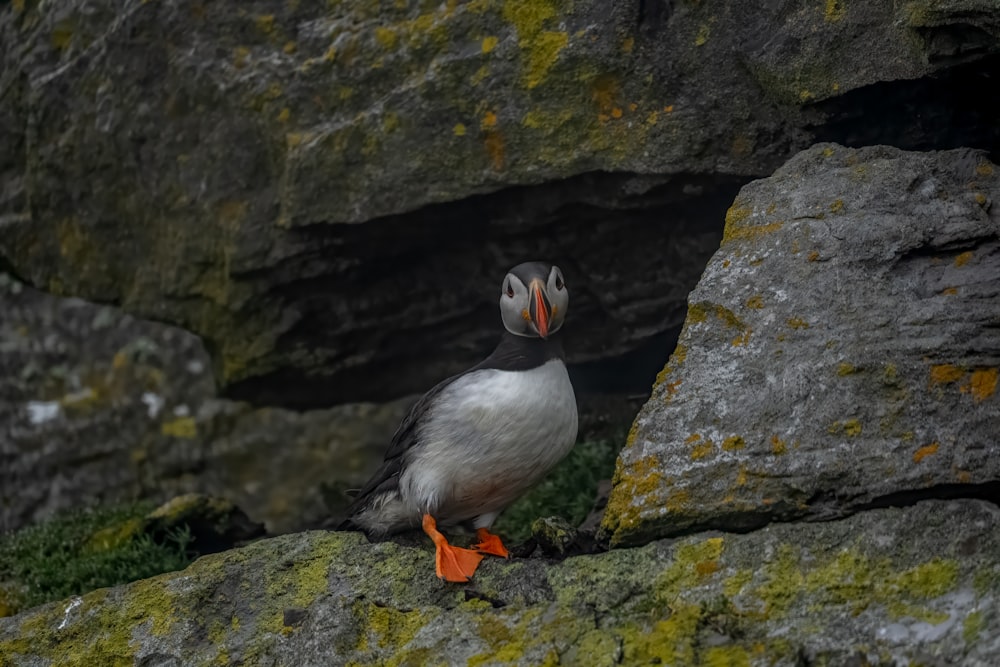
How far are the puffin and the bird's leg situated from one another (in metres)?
0.32

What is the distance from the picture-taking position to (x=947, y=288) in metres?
4.18

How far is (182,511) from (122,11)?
274cm

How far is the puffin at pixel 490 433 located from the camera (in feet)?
15.8

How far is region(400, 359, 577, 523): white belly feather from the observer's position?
4805 millimetres

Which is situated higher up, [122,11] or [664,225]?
[122,11]

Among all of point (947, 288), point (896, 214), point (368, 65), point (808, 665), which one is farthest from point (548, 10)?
point (808, 665)

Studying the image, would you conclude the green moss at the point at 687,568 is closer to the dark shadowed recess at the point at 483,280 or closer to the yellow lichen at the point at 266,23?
the dark shadowed recess at the point at 483,280

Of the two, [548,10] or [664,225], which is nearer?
[548,10]

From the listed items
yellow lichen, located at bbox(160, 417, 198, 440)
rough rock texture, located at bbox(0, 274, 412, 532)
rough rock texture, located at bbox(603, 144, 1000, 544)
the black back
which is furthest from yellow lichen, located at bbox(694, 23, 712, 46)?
yellow lichen, located at bbox(160, 417, 198, 440)

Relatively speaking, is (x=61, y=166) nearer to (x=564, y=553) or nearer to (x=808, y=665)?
(x=564, y=553)

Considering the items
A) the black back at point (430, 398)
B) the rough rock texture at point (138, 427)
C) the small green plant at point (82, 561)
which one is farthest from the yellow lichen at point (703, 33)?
the rough rock texture at point (138, 427)

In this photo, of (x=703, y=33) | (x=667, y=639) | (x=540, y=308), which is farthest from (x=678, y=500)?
(x=703, y=33)

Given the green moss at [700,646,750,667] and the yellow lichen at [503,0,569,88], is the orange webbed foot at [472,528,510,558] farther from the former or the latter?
the yellow lichen at [503,0,569,88]

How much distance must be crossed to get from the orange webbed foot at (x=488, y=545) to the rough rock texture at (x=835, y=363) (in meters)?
0.88
